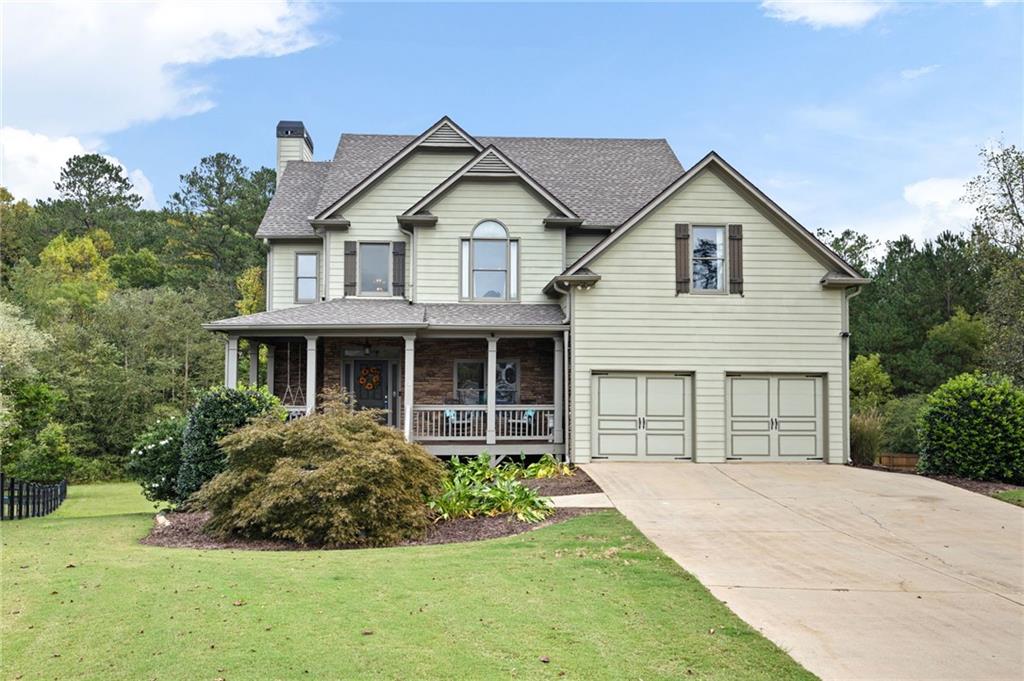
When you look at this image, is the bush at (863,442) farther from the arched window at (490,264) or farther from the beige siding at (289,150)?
the beige siding at (289,150)

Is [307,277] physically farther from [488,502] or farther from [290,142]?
[488,502]

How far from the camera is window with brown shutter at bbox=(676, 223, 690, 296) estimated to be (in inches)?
728

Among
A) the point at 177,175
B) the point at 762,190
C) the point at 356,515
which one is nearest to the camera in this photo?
the point at 356,515

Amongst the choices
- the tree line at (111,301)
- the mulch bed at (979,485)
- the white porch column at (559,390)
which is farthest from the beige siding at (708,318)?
the tree line at (111,301)

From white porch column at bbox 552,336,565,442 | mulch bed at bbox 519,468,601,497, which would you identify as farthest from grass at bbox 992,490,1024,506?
white porch column at bbox 552,336,565,442

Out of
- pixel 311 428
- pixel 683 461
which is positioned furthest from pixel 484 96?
pixel 311 428

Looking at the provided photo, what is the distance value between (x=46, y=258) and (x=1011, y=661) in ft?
162

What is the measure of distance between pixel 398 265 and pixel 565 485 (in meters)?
8.67

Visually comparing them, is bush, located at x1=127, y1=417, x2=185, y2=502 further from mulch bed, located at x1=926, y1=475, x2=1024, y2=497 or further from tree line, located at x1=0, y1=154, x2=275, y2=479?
mulch bed, located at x1=926, y1=475, x2=1024, y2=497

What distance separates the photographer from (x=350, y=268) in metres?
20.9

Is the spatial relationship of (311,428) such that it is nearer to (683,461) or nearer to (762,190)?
(683,461)

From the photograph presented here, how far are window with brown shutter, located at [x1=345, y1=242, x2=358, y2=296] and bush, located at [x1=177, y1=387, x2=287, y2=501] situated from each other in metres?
7.66

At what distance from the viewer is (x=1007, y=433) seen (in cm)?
1620

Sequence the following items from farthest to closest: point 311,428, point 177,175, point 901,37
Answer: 1. point 177,175
2. point 901,37
3. point 311,428
